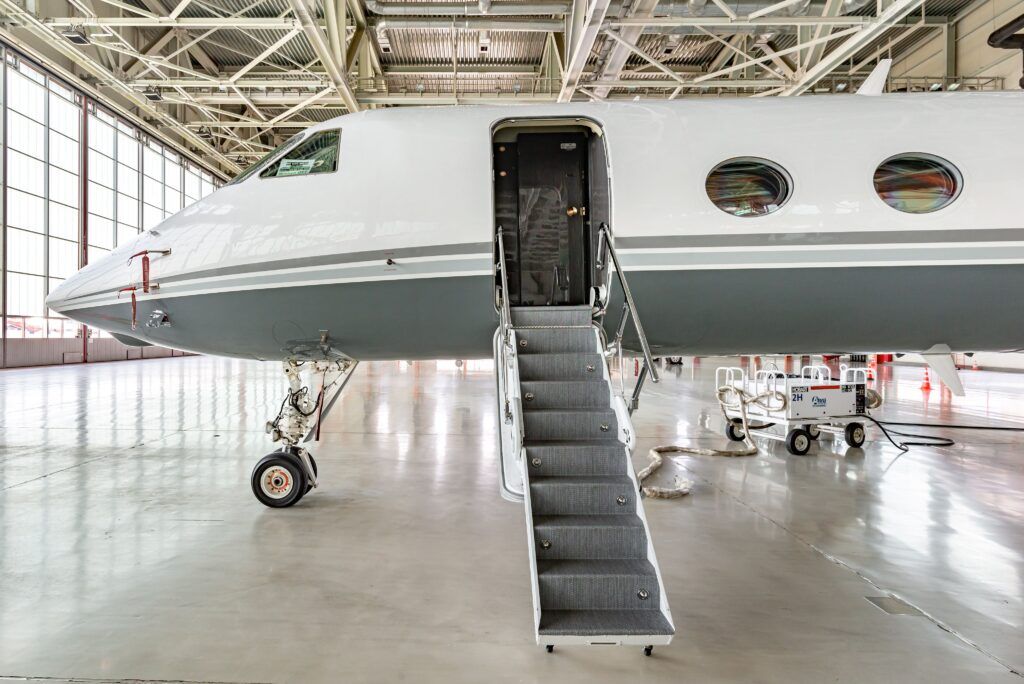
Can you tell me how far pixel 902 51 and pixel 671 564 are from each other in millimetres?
28610

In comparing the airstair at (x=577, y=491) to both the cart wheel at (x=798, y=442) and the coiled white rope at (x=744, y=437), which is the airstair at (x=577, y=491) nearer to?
the coiled white rope at (x=744, y=437)

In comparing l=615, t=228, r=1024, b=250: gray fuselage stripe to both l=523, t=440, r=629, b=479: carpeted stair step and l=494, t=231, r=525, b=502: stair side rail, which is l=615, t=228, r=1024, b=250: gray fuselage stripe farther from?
l=523, t=440, r=629, b=479: carpeted stair step

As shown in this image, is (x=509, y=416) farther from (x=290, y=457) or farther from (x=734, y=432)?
(x=734, y=432)

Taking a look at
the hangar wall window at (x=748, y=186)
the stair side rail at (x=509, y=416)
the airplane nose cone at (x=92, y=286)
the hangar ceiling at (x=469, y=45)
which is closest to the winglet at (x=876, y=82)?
the hangar wall window at (x=748, y=186)

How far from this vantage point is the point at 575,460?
3.96 metres

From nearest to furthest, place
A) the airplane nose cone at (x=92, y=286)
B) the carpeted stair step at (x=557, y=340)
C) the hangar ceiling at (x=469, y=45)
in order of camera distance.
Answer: the carpeted stair step at (x=557, y=340) → the airplane nose cone at (x=92, y=286) → the hangar ceiling at (x=469, y=45)

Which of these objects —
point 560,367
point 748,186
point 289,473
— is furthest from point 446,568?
point 748,186

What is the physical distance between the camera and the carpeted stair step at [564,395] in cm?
426

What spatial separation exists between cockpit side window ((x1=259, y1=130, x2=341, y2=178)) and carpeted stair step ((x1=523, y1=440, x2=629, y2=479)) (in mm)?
3290

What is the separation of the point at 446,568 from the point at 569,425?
→ 1.54 m

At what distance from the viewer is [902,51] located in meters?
24.6

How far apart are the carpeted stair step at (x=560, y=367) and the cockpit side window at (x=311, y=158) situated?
265cm

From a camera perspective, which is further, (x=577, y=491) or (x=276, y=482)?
(x=276, y=482)

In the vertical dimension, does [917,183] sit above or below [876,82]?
below
